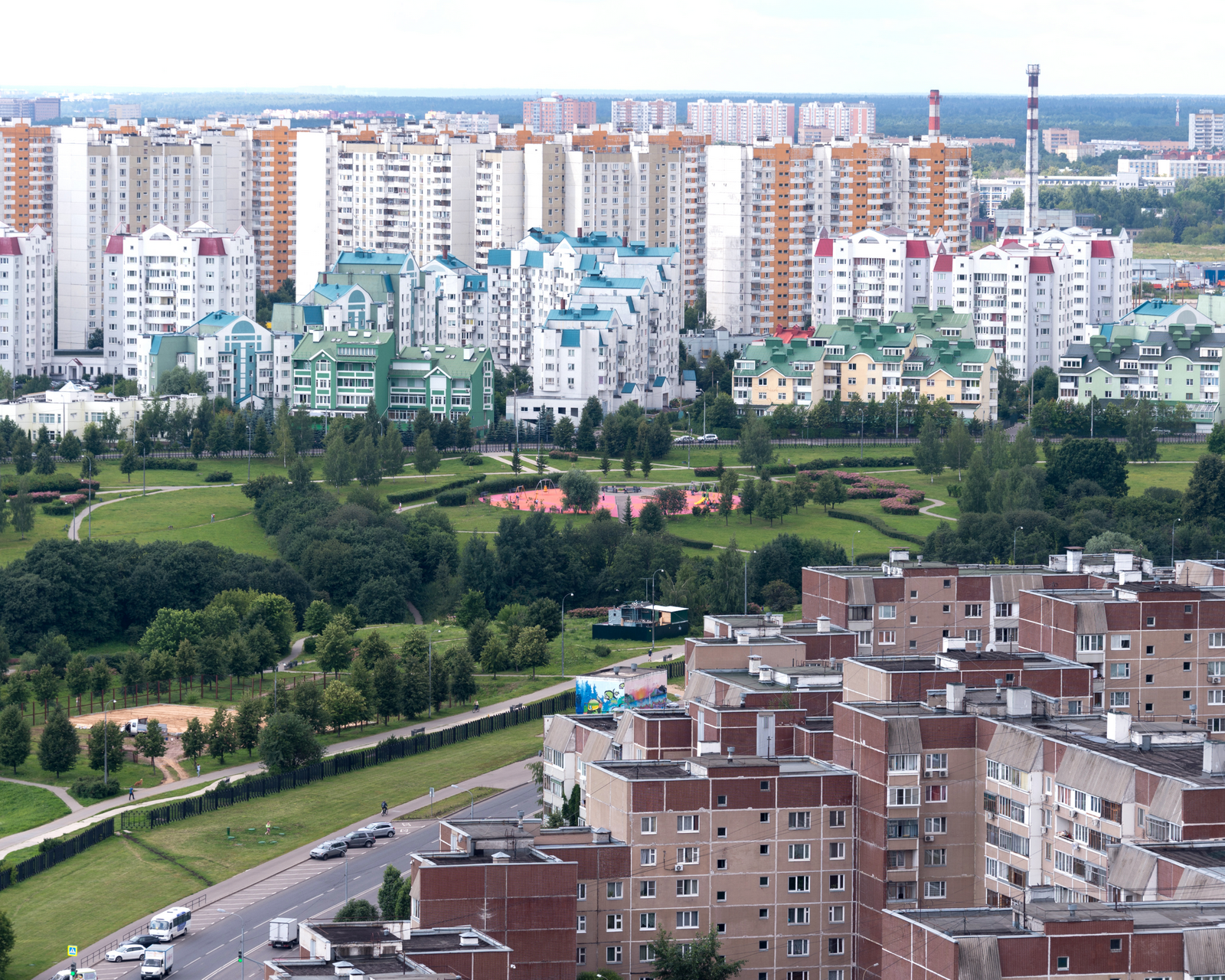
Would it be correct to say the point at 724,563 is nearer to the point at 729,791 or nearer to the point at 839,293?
the point at 729,791

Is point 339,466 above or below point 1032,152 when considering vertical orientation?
below

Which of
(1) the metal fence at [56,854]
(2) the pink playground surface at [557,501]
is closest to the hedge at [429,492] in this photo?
(2) the pink playground surface at [557,501]

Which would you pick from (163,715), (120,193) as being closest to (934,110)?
(120,193)

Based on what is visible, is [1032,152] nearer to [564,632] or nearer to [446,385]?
[446,385]

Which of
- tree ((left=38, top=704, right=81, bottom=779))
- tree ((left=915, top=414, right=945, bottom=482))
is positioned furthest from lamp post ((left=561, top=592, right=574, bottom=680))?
tree ((left=915, top=414, right=945, bottom=482))

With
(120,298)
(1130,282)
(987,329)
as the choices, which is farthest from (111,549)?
(1130,282)

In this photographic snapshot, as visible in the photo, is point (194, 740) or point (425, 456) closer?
point (194, 740)

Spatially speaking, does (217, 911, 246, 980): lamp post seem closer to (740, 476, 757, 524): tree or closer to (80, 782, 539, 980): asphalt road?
(80, 782, 539, 980): asphalt road
